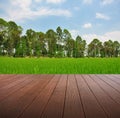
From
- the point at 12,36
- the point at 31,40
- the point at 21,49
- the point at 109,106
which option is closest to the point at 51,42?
the point at 31,40

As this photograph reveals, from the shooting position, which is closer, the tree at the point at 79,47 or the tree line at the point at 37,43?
the tree line at the point at 37,43

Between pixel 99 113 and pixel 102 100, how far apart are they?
0.45 m

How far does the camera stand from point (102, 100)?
196cm

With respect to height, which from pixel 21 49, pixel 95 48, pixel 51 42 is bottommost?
pixel 21 49

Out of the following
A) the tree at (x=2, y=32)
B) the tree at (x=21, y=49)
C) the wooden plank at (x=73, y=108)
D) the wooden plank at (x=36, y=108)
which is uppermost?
the tree at (x=2, y=32)

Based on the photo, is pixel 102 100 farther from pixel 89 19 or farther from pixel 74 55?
pixel 74 55

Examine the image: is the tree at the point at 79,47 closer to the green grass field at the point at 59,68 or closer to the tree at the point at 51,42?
the tree at the point at 51,42

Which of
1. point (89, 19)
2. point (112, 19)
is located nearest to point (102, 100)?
point (112, 19)

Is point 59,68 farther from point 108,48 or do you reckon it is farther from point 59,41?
point 108,48

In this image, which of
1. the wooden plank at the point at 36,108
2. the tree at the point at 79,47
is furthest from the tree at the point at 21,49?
the wooden plank at the point at 36,108

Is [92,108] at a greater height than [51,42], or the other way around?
[51,42]

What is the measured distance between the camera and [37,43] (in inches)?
1492

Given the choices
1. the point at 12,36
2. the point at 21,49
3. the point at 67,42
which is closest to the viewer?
the point at 12,36

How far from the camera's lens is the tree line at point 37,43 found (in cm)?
3250
